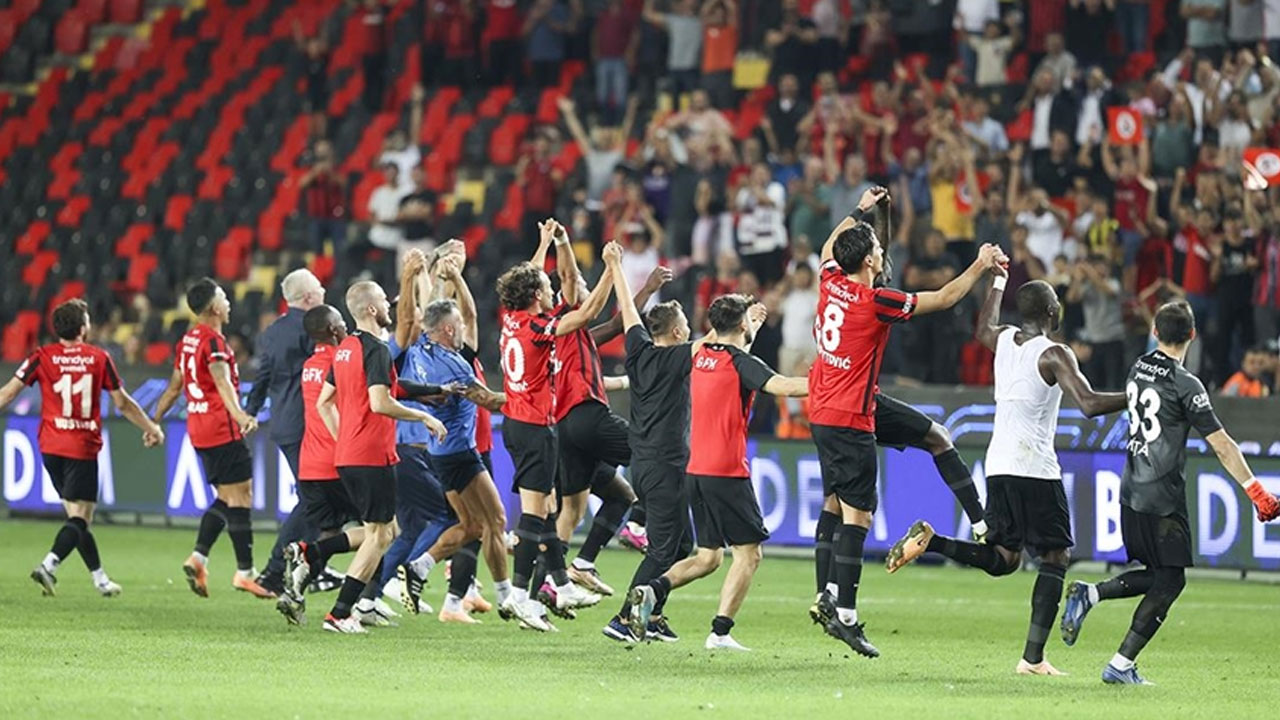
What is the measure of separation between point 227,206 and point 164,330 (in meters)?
2.69

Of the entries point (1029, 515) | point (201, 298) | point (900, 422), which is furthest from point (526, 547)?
point (201, 298)

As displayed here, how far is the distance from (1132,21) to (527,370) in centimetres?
1296

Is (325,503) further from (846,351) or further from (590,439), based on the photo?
(846,351)

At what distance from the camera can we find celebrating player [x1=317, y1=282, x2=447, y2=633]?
1319 cm

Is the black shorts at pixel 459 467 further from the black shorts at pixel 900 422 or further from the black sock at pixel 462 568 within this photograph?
the black shorts at pixel 900 422

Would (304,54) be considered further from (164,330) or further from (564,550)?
(564,550)

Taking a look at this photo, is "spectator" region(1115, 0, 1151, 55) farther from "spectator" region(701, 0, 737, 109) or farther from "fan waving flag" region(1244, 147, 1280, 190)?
"fan waving flag" region(1244, 147, 1280, 190)

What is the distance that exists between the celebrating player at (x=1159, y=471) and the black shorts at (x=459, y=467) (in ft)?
13.0

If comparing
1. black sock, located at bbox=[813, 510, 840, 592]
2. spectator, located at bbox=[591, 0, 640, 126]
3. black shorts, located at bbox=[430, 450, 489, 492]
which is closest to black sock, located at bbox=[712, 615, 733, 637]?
black sock, located at bbox=[813, 510, 840, 592]

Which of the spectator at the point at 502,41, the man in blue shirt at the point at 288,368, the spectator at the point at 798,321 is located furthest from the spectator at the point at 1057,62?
the man in blue shirt at the point at 288,368

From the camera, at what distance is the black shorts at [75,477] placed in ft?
52.0

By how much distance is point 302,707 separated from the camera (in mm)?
10094

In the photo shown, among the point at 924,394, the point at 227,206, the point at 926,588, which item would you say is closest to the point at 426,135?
the point at 227,206

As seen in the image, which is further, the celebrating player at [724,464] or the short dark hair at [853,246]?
the celebrating player at [724,464]
